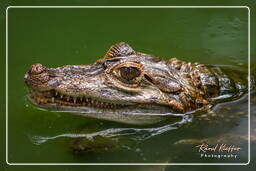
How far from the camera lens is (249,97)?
5.75m

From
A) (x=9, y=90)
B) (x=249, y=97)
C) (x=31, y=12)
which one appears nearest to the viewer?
(x=249, y=97)

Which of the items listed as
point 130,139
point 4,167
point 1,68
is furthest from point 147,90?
point 1,68

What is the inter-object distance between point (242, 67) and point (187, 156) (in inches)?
75.2

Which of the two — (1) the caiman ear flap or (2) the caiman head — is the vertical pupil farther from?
(1) the caiman ear flap

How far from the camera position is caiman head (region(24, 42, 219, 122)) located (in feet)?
17.0

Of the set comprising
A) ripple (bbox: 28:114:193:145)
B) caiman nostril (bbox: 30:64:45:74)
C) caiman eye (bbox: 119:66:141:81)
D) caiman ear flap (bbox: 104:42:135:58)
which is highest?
caiman ear flap (bbox: 104:42:135:58)

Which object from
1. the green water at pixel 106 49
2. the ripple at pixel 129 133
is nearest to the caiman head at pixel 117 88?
the ripple at pixel 129 133

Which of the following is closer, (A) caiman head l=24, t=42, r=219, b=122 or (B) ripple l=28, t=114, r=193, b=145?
(A) caiman head l=24, t=42, r=219, b=122

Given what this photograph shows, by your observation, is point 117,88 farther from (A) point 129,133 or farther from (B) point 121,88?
(A) point 129,133

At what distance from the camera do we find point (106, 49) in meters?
7.32

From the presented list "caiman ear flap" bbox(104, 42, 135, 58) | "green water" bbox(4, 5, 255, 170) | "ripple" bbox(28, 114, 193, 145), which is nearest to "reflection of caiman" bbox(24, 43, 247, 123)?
"caiman ear flap" bbox(104, 42, 135, 58)

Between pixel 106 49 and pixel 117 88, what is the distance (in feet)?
6.98

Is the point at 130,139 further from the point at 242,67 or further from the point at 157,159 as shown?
the point at 242,67

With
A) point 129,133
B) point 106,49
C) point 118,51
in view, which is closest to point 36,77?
point 118,51
